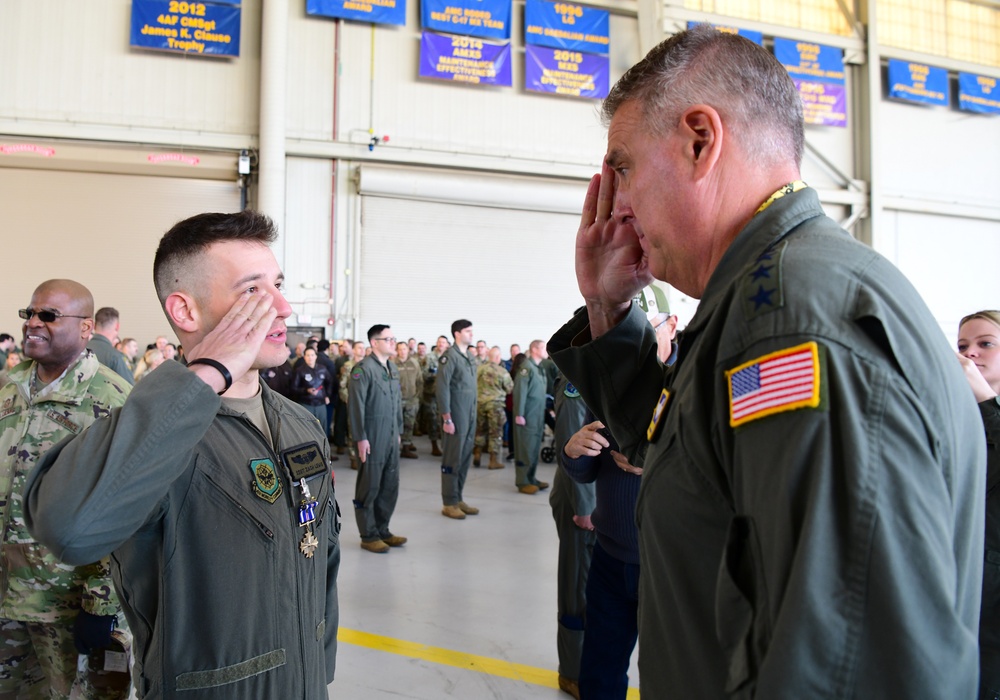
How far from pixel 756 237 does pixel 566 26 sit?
550 inches

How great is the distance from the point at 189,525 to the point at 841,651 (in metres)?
1.33

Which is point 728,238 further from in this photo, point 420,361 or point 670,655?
point 420,361

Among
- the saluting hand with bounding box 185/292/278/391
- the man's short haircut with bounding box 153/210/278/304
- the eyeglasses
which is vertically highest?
the man's short haircut with bounding box 153/210/278/304

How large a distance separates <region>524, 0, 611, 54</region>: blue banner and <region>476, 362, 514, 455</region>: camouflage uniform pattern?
7064 mm

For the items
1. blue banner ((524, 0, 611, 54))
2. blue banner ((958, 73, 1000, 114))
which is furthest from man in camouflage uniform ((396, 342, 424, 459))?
blue banner ((958, 73, 1000, 114))

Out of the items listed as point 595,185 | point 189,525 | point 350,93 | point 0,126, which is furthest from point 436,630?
point 0,126

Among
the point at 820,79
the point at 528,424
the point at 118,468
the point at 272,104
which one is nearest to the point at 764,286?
the point at 118,468

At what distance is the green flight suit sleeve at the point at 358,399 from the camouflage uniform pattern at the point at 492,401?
385 centimetres

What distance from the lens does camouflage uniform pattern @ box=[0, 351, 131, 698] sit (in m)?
2.26

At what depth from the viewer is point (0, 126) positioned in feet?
37.7

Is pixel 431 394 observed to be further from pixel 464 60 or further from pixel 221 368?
pixel 221 368

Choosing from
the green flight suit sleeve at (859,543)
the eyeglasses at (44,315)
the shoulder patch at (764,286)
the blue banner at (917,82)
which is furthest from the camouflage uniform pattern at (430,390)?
the blue banner at (917,82)

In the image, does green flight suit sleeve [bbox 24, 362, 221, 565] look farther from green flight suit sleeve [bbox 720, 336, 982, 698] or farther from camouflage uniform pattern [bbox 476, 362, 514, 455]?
camouflage uniform pattern [bbox 476, 362, 514, 455]

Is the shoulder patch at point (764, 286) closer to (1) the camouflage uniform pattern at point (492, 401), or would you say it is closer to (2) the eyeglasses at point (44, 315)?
(2) the eyeglasses at point (44, 315)
